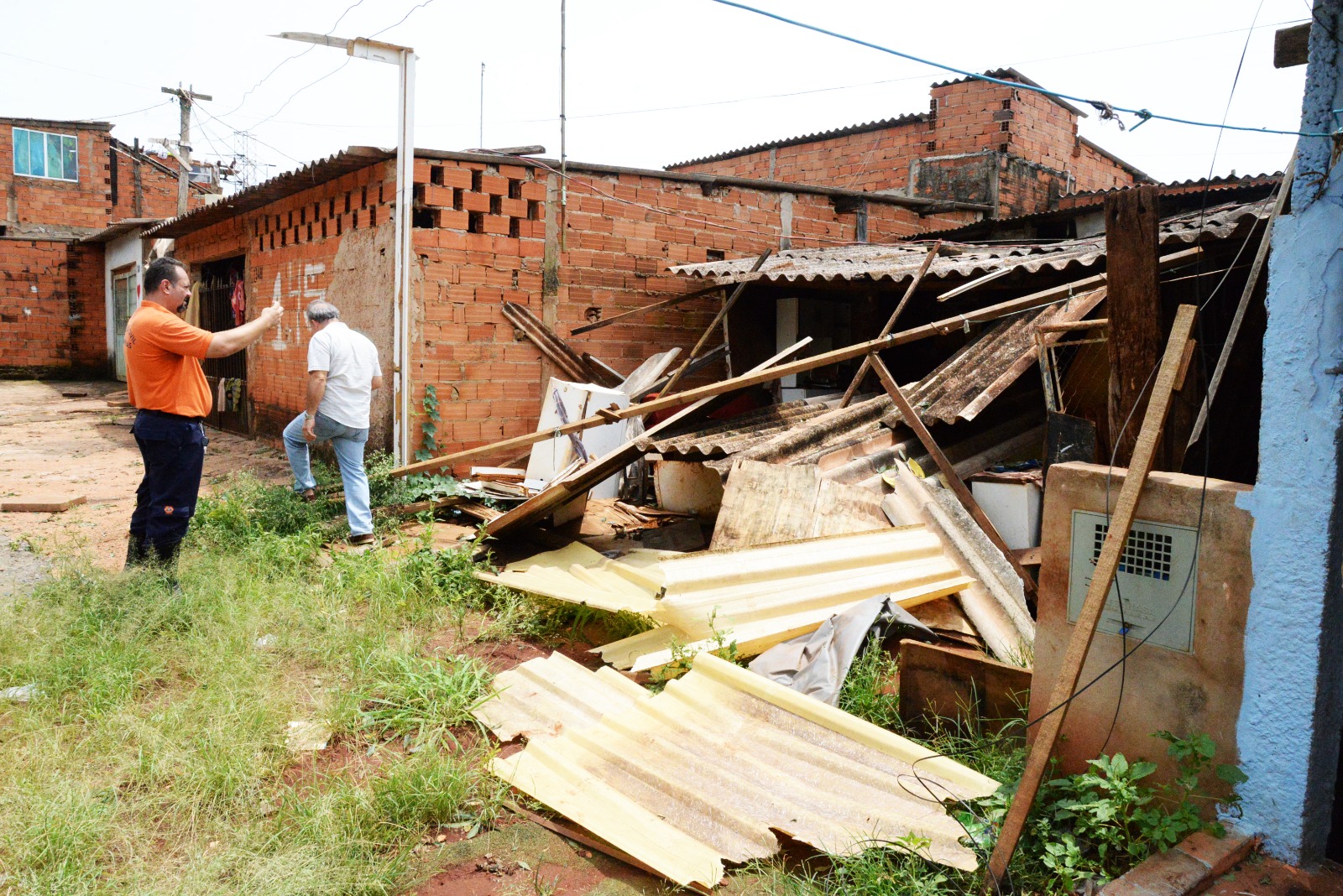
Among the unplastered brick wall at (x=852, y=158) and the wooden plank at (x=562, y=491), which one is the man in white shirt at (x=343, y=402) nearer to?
the wooden plank at (x=562, y=491)

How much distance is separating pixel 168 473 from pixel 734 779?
3580 millimetres

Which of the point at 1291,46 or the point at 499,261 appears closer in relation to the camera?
the point at 1291,46

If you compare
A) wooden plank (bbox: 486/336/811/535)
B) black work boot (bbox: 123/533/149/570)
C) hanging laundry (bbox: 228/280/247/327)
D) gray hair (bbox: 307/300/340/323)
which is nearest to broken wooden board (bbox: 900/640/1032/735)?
A: wooden plank (bbox: 486/336/811/535)

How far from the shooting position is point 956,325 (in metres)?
5.92

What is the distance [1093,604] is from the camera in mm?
2688

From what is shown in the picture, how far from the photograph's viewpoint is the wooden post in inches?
120

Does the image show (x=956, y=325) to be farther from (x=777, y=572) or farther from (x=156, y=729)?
(x=156, y=729)

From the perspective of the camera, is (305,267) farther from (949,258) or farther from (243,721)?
(243,721)

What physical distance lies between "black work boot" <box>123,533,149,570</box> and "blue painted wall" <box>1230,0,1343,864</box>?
17.1 feet

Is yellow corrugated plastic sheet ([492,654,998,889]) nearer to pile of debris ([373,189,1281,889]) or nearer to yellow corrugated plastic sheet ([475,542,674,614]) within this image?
pile of debris ([373,189,1281,889])

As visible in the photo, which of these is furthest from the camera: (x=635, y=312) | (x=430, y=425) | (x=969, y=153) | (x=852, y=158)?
(x=852, y=158)

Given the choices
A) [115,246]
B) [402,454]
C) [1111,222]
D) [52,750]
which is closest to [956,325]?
[1111,222]

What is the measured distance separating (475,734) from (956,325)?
13.3 ft

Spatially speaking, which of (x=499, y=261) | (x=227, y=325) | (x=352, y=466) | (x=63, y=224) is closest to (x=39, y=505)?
(x=352, y=466)
